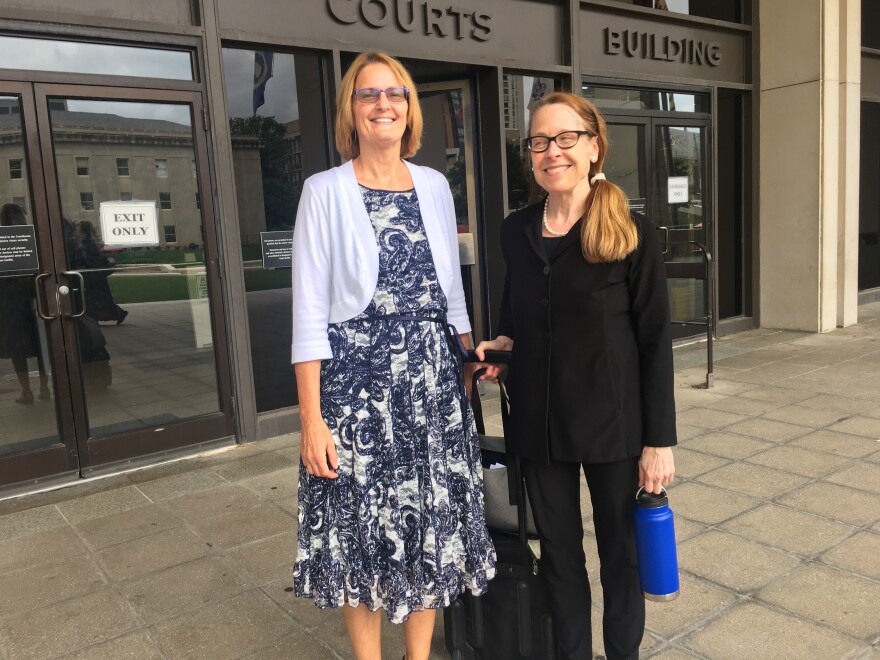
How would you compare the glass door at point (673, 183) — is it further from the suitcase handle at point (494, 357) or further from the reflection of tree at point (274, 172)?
the suitcase handle at point (494, 357)

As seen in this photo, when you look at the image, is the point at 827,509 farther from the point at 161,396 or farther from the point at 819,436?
the point at 161,396

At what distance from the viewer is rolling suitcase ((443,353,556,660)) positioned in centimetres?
228

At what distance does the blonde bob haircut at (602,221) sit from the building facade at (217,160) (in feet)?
11.4

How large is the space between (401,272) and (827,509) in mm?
2764

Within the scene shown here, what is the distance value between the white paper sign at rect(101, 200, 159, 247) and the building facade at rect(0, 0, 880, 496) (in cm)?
1

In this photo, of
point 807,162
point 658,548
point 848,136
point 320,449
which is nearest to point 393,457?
Result: point 320,449

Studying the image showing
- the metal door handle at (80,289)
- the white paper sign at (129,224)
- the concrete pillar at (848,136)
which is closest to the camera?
the metal door handle at (80,289)

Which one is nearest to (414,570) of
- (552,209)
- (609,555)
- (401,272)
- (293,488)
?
(609,555)

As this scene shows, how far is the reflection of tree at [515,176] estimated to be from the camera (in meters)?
6.58

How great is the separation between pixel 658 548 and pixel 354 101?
150 cm

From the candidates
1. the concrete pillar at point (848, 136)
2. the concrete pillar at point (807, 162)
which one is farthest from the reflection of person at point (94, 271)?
the concrete pillar at point (848, 136)

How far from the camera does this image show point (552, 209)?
87.0 inches

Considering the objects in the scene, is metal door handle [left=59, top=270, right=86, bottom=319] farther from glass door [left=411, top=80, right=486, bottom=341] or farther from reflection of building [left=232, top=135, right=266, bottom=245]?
glass door [left=411, top=80, right=486, bottom=341]

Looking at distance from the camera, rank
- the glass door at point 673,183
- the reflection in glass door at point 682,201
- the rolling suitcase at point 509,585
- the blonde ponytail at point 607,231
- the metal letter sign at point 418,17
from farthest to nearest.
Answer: the reflection in glass door at point 682,201
the glass door at point 673,183
the metal letter sign at point 418,17
the rolling suitcase at point 509,585
the blonde ponytail at point 607,231
